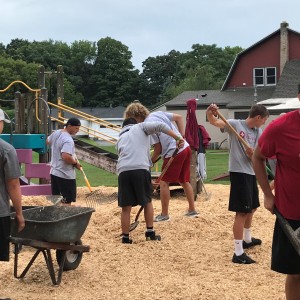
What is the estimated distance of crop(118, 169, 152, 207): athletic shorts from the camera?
7727 millimetres

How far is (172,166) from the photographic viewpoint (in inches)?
368

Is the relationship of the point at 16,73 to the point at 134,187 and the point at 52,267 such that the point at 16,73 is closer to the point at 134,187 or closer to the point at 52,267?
the point at 134,187

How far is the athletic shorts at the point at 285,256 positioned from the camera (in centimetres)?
431

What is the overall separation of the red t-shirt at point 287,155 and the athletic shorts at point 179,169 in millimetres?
4882

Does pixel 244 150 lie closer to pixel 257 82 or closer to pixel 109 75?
pixel 257 82

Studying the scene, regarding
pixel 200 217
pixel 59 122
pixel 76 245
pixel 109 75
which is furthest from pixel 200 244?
pixel 109 75

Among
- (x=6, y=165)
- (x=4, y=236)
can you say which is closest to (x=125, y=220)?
(x=4, y=236)

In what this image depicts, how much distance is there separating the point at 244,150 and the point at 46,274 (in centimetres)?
225

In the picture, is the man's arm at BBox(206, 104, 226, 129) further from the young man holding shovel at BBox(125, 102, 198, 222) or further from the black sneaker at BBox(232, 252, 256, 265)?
the young man holding shovel at BBox(125, 102, 198, 222)

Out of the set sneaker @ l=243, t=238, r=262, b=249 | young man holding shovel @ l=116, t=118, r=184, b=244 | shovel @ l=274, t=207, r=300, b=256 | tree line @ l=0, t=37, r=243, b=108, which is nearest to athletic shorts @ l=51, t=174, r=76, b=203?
young man holding shovel @ l=116, t=118, r=184, b=244

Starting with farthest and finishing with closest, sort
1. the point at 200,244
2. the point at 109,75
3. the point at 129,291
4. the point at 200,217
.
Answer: the point at 109,75 → the point at 200,217 → the point at 200,244 → the point at 129,291

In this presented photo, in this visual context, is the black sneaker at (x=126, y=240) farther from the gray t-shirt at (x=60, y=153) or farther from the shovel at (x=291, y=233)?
the shovel at (x=291, y=233)

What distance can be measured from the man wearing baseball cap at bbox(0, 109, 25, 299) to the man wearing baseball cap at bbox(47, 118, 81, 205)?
3.26 m

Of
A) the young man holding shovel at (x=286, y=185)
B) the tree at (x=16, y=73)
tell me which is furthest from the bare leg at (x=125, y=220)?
the tree at (x=16, y=73)
